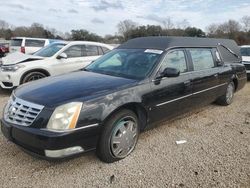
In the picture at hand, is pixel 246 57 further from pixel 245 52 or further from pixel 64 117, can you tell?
pixel 64 117

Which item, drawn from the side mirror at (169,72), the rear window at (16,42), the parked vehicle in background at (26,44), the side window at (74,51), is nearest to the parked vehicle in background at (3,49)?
the rear window at (16,42)

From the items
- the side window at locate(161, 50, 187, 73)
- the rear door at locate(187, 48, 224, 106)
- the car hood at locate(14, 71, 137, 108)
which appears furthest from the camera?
the rear door at locate(187, 48, 224, 106)

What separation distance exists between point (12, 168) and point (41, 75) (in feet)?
14.8

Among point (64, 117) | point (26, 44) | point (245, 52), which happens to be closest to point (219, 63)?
point (64, 117)

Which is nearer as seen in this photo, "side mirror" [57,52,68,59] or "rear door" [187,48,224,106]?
"rear door" [187,48,224,106]

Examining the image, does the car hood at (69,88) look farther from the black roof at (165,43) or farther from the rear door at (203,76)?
the rear door at (203,76)

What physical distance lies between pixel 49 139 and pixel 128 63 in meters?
2.02

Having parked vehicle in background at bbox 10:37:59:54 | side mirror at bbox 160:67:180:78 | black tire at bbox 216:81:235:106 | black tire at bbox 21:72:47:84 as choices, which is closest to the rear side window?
parked vehicle in background at bbox 10:37:59:54

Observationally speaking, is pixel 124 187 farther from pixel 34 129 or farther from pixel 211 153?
pixel 211 153

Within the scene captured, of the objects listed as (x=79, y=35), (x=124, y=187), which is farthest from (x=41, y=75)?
(x=79, y=35)

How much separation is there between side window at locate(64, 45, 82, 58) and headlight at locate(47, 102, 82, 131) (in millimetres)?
5259

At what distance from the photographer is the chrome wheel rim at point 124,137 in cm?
347

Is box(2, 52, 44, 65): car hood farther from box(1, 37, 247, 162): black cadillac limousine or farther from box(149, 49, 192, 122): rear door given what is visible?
box(149, 49, 192, 122): rear door

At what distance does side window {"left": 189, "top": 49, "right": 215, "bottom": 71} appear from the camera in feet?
16.3
